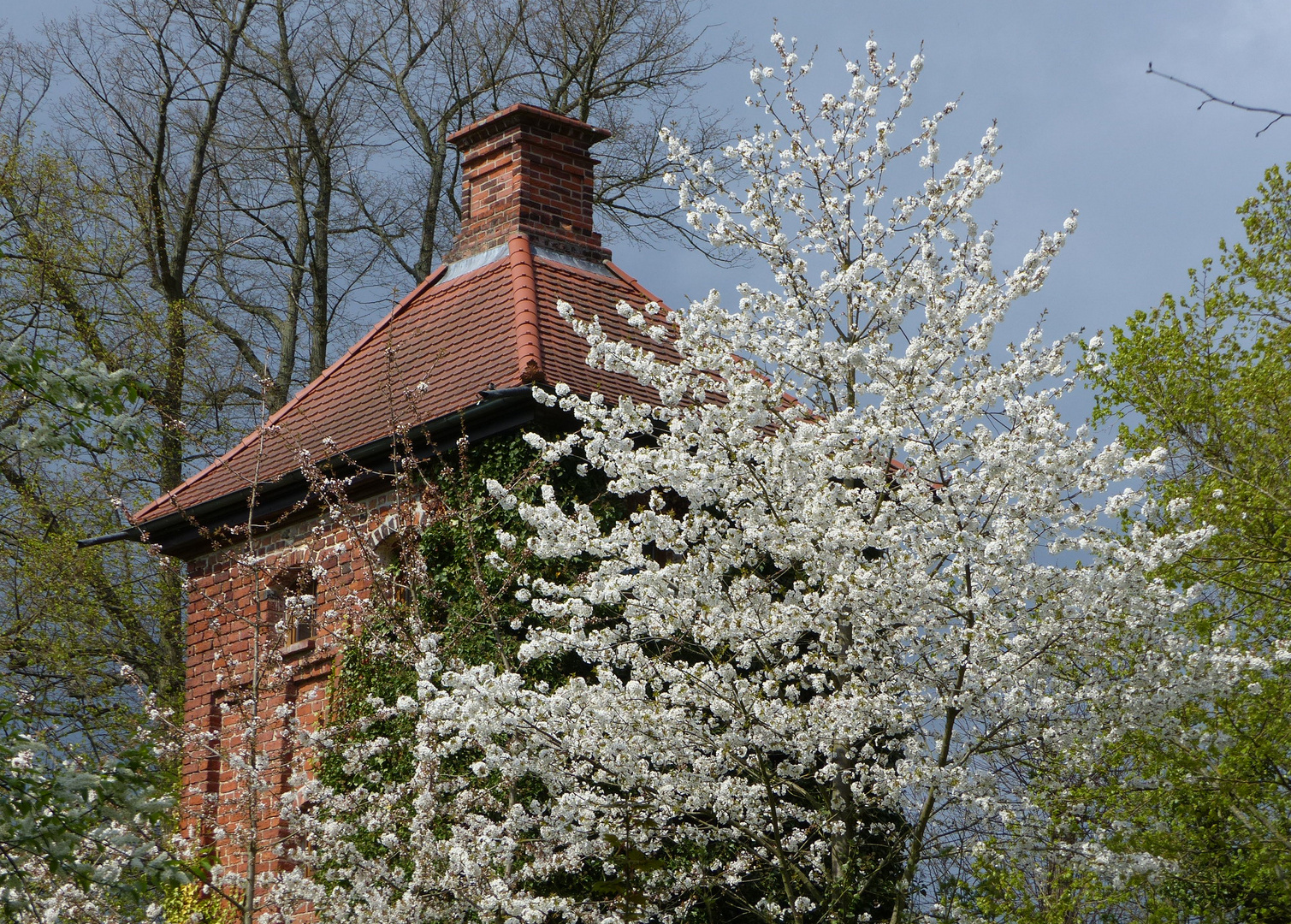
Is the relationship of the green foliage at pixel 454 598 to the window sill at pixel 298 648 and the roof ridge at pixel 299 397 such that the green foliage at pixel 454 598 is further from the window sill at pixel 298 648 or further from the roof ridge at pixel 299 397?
the roof ridge at pixel 299 397

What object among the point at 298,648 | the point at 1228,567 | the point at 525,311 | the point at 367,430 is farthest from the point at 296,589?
the point at 1228,567

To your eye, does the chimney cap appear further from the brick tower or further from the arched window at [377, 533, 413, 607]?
the arched window at [377, 533, 413, 607]

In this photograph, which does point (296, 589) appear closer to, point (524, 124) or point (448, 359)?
point (448, 359)

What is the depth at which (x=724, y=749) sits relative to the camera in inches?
293

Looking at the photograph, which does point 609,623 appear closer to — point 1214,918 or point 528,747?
point 528,747

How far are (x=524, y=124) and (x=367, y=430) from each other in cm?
392

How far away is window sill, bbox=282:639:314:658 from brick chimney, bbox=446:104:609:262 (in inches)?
173

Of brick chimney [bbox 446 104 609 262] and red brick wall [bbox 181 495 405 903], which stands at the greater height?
brick chimney [bbox 446 104 609 262]

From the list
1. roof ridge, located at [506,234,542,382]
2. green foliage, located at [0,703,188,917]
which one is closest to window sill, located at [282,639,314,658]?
roof ridge, located at [506,234,542,382]

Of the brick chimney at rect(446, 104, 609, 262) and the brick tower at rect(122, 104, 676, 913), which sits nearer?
the brick tower at rect(122, 104, 676, 913)

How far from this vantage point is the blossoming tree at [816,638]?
293 inches

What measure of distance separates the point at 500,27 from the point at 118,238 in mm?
6999

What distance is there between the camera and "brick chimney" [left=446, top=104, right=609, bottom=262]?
45.3 ft

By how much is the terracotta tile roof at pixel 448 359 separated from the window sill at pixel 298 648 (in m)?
1.43
